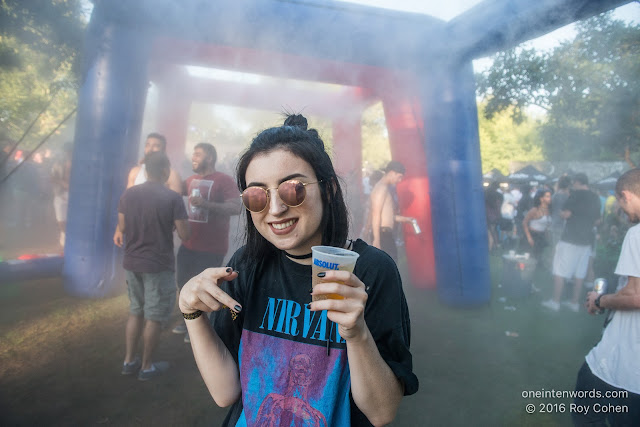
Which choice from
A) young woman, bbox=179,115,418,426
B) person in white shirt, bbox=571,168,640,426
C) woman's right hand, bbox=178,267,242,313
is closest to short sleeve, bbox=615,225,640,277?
person in white shirt, bbox=571,168,640,426

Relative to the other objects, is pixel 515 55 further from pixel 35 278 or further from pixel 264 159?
pixel 35 278

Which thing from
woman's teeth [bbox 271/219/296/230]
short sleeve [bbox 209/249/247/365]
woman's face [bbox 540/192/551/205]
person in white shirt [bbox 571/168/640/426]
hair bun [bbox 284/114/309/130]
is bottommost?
person in white shirt [bbox 571/168/640/426]

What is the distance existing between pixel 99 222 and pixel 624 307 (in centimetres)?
512

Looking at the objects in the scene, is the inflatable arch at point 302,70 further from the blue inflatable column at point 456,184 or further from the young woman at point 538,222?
the young woman at point 538,222

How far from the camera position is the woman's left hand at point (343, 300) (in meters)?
0.83

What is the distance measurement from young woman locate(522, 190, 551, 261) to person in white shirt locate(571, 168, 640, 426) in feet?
16.7

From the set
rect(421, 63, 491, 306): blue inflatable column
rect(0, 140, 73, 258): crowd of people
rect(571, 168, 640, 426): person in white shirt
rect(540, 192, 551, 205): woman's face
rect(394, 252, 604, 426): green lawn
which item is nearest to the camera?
rect(571, 168, 640, 426): person in white shirt

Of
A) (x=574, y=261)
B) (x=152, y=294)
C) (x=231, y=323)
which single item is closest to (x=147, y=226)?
(x=152, y=294)

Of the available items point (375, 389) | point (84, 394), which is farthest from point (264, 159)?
point (84, 394)

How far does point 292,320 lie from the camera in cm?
112

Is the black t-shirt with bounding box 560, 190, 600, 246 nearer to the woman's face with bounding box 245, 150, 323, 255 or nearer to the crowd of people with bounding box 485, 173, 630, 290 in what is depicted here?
the crowd of people with bounding box 485, 173, 630, 290

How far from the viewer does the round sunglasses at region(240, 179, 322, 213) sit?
110 centimetres

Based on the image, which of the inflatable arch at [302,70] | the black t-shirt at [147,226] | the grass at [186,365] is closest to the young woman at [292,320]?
the grass at [186,365]

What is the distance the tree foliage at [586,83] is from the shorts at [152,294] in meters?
5.69
